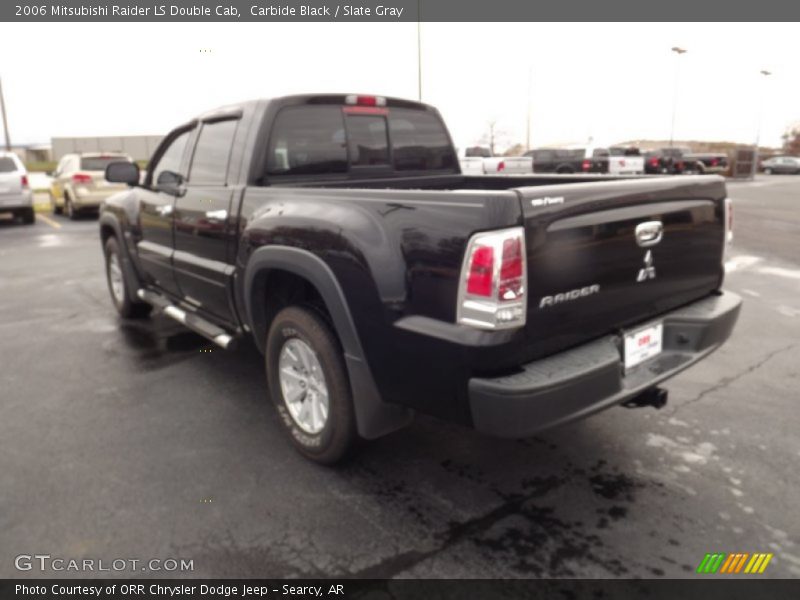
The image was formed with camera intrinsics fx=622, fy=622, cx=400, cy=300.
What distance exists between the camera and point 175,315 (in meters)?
4.59

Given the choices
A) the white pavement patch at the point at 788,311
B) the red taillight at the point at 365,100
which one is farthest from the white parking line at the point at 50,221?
the white pavement patch at the point at 788,311

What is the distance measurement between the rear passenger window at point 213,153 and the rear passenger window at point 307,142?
0.36 m

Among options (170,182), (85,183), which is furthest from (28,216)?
(170,182)

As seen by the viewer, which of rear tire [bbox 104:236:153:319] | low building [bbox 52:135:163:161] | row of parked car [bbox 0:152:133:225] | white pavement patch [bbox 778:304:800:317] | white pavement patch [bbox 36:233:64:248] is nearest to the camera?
rear tire [bbox 104:236:153:319]

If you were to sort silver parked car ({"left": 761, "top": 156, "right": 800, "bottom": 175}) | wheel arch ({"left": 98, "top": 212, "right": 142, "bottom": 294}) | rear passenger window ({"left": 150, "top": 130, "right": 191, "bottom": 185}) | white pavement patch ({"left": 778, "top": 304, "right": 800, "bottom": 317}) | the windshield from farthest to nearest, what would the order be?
1. silver parked car ({"left": 761, "top": 156, "right": 800, "bottom": 175})
2. the windshield
3. white pavement patch ({"left": 778, "top": 304, "right": 800, "bottom": 317})
4. wheel arch ({"left": 98, "top": 212, "right": 142, "bottom": 294})
5. rear passenger window ({"left": 150, "top": 130, "right": 191, "bottom": 185})

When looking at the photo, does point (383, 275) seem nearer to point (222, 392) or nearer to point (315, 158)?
point (315, 158)

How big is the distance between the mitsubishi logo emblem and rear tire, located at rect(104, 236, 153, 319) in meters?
4.64

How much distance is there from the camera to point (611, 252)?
2.68 m

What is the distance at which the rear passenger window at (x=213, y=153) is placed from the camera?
13.1 ft

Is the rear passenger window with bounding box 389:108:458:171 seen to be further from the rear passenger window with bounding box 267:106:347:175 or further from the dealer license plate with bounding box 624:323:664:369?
the dealer license plate with bounding box 624:323:664:369

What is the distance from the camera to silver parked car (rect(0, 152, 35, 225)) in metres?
14.1

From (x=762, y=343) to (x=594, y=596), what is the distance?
12.6 ft

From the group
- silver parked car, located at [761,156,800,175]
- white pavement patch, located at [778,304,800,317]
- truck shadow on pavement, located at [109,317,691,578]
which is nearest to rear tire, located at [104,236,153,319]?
truck shadow on pavement, located at [109,317,691,578]

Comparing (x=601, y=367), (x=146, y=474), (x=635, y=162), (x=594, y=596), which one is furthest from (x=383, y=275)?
(x=635, y=162)
